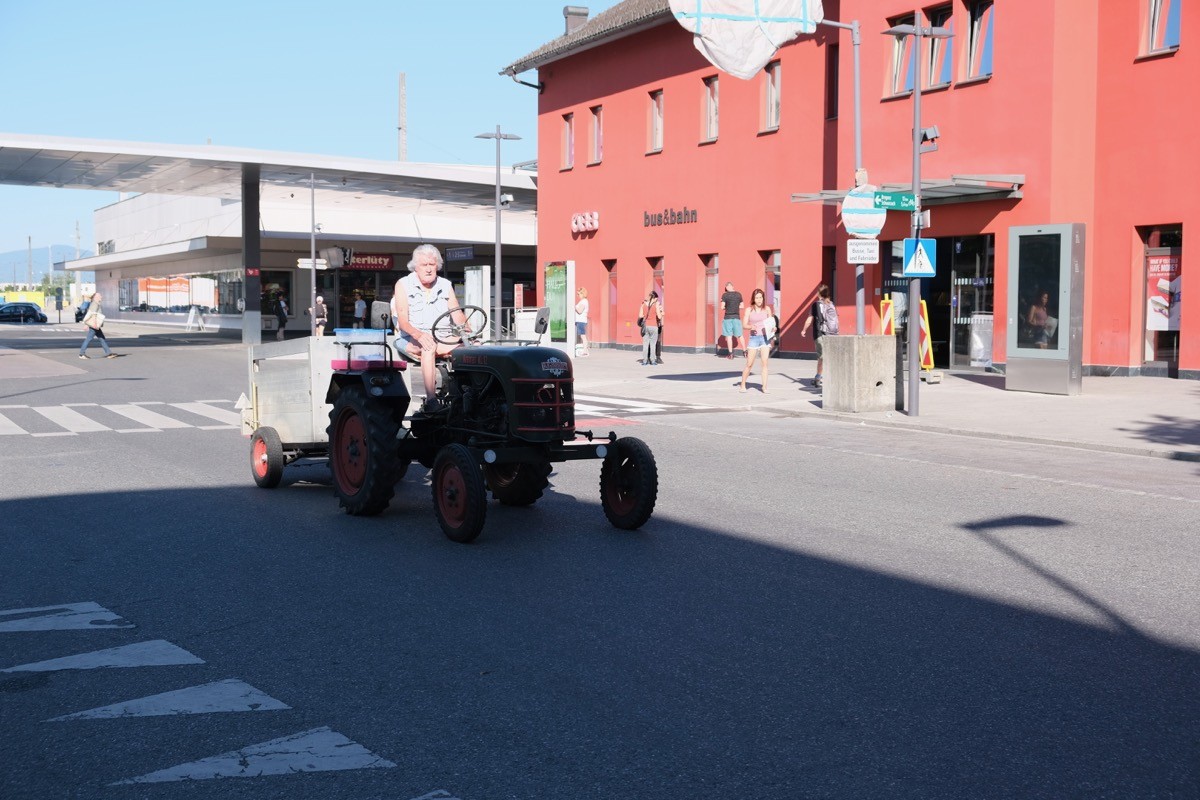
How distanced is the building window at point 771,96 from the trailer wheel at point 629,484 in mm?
23742

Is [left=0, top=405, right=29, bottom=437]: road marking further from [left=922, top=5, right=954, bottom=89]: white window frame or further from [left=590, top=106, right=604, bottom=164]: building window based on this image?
[left=590, top=106, right=604, bottom=164]: building window

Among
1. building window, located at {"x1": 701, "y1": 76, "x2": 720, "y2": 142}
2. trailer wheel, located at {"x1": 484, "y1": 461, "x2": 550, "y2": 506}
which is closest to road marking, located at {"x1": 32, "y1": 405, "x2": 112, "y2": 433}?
trailer wheel, located at {"x1": 484, "y1": 461, "x2": 550, "y2": 506}

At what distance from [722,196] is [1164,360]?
42.7 ft

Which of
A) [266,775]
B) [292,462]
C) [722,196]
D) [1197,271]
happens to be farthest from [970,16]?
[266,775]

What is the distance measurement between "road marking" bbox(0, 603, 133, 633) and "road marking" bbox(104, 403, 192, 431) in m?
9.86

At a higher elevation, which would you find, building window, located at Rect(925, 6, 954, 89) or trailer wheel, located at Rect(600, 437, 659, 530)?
building window, located at Rect(925, 6, 954, 89)

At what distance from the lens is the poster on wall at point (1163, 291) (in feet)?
73.7

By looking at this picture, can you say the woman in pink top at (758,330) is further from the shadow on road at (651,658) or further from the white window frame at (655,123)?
the white window frame at (655,123)

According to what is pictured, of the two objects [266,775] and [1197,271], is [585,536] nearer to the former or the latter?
[266,775]

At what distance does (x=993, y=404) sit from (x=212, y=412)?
11.5 m

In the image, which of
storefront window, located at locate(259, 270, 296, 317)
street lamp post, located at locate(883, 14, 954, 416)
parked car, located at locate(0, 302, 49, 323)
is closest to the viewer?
street lamp post, located at locate(883, 14, 954, 416)

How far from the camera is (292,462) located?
1089 centimetres

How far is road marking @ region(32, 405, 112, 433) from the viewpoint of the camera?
15938 mm

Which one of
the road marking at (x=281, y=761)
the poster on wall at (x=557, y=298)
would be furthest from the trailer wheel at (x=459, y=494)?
the poster on wall at (x=557, y=298)
